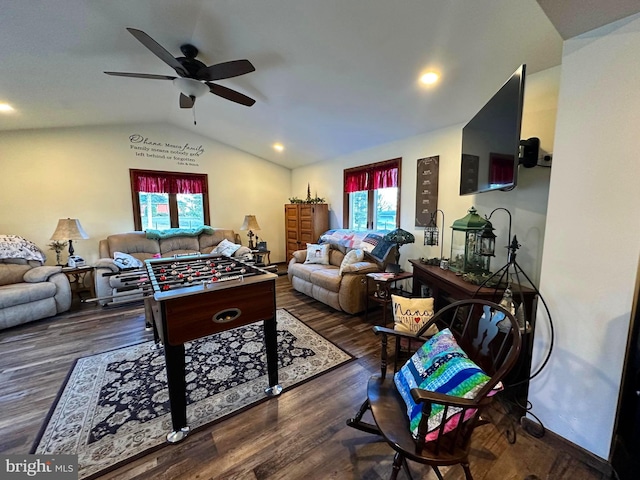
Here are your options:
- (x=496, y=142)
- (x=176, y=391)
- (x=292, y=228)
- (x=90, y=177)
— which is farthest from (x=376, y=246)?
(x=90, y=177)

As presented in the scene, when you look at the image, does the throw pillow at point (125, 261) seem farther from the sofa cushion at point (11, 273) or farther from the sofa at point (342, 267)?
the sofa at point (342, 267)

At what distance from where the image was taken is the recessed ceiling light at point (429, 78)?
2.35 m

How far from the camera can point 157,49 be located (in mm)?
1917

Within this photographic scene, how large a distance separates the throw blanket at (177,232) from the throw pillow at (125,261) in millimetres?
586

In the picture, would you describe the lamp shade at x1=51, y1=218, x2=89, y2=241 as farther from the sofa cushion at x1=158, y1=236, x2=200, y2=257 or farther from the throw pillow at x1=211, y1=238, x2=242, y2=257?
the throw pillow at x1=211, y1=238, x2=242, y2=257

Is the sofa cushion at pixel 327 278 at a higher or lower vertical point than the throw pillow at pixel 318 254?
lower

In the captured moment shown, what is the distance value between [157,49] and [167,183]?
3.63 metres

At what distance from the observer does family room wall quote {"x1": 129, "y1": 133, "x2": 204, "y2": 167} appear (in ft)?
15.4

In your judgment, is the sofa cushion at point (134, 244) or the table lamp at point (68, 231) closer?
the table lamp at point (68, 231)

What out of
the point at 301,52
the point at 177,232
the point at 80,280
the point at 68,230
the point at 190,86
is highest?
the point at 301,52

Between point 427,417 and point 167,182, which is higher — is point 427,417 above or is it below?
below

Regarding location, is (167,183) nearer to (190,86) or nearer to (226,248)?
(226,248)

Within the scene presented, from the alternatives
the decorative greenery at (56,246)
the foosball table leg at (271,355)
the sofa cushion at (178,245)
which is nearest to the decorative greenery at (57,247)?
A: the decorative greenery at (56,246)

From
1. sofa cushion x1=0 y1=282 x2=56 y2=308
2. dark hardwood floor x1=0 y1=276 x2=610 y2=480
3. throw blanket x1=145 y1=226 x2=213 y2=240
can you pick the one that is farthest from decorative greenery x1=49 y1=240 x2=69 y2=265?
dark hardwood floor x1=0 y1=276 x2=610 y2=480
